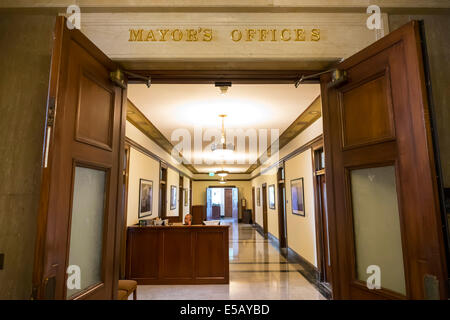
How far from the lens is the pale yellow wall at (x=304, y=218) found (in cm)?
514

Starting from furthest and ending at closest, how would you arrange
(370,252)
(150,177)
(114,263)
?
(150,177), (114,263), (370,252)

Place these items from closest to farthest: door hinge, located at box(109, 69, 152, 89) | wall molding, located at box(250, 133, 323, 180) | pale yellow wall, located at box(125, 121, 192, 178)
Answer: door hinge, located at box(109, 69, 152, 89) < wall molding, located at box(250, 133, 323, 180) < pale yellow wall, located at box(125, 121, 192, 178)

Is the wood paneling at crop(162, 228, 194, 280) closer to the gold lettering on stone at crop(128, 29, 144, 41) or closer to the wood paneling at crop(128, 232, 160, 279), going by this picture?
the wood paneling at crop(128, 232, 160, 279)

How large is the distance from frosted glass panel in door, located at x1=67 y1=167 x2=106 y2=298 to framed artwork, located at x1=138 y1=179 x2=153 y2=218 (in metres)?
3.94

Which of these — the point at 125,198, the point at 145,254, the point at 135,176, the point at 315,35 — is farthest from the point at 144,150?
the point at 315,35

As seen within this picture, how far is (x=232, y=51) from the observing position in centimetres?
173

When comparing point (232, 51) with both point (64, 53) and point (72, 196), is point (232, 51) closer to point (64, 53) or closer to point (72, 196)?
point (64, 53)

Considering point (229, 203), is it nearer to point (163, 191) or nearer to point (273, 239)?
point (273, 239)

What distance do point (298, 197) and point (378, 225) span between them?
460 centimetres

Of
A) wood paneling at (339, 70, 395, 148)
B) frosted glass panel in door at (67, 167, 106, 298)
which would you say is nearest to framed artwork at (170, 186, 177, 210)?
frosted glass panel in door at (67, 167, 106, 298)

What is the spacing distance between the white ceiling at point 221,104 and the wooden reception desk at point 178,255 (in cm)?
213

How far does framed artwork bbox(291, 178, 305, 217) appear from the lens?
5.68 meters

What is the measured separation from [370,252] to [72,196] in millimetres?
1718
